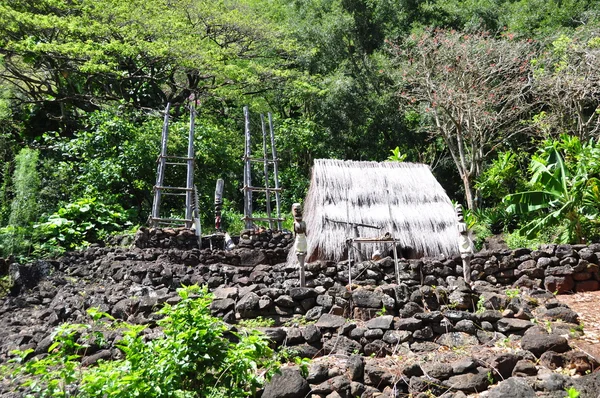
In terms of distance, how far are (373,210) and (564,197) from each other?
337 cm

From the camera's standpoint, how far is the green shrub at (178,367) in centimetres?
401

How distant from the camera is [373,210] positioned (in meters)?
10.0

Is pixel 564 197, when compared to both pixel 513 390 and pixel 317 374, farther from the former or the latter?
pixel 317 374

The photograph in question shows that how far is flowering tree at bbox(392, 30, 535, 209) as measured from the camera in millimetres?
15547

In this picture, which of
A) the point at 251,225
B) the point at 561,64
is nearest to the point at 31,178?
the point at 251,225

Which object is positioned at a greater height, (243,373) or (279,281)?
(279,281)

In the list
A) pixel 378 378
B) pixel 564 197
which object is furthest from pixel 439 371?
pixel 564 197

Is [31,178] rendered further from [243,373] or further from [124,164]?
[243,373]

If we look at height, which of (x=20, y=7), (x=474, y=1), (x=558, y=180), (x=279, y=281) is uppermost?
(x=474, y=1)

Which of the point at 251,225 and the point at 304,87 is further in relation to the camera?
the point at 304,87

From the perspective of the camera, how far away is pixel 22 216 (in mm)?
11633

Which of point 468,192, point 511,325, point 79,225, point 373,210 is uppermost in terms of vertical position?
point 468,192

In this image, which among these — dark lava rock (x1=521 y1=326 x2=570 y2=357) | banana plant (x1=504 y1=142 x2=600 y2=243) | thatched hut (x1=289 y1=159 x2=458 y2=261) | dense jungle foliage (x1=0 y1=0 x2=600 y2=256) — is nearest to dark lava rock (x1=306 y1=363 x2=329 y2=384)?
dark lava rock (x1=521 y1=326 x2=570 y2=357)

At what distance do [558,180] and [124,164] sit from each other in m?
10.5
